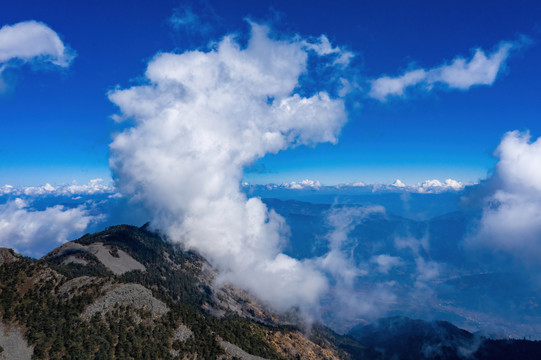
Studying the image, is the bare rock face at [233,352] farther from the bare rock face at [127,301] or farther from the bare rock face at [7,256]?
the bare rock face at [7,256]

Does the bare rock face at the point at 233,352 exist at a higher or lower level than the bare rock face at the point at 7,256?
lower

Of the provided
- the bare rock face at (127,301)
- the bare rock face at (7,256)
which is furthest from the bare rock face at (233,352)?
the bare rock face at (7,256)

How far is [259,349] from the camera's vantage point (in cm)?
13450

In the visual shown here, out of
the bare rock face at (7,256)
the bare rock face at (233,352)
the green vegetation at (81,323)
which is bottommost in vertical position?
the bare rock face at (233,352)

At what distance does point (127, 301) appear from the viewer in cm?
10150

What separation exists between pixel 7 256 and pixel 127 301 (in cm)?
5204

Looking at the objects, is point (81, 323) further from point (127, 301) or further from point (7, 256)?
point (7, 256)

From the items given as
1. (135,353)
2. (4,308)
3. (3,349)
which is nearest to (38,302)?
(4,308)

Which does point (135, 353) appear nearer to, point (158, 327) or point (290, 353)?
point (158, 327)

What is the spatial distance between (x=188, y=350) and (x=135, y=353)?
16.2 m

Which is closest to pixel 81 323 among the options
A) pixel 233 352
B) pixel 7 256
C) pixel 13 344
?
pixel 13 344

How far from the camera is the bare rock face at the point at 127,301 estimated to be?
97188 mm

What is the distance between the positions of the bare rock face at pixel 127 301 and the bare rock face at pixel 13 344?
15426 millimetres

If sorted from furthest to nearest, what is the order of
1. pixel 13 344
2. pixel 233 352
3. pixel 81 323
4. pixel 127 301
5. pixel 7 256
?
1. pixel 7 256
2. pixel 233 352
3. pixel 127 301
4. pixel 81 323
5. pixel 13 344
